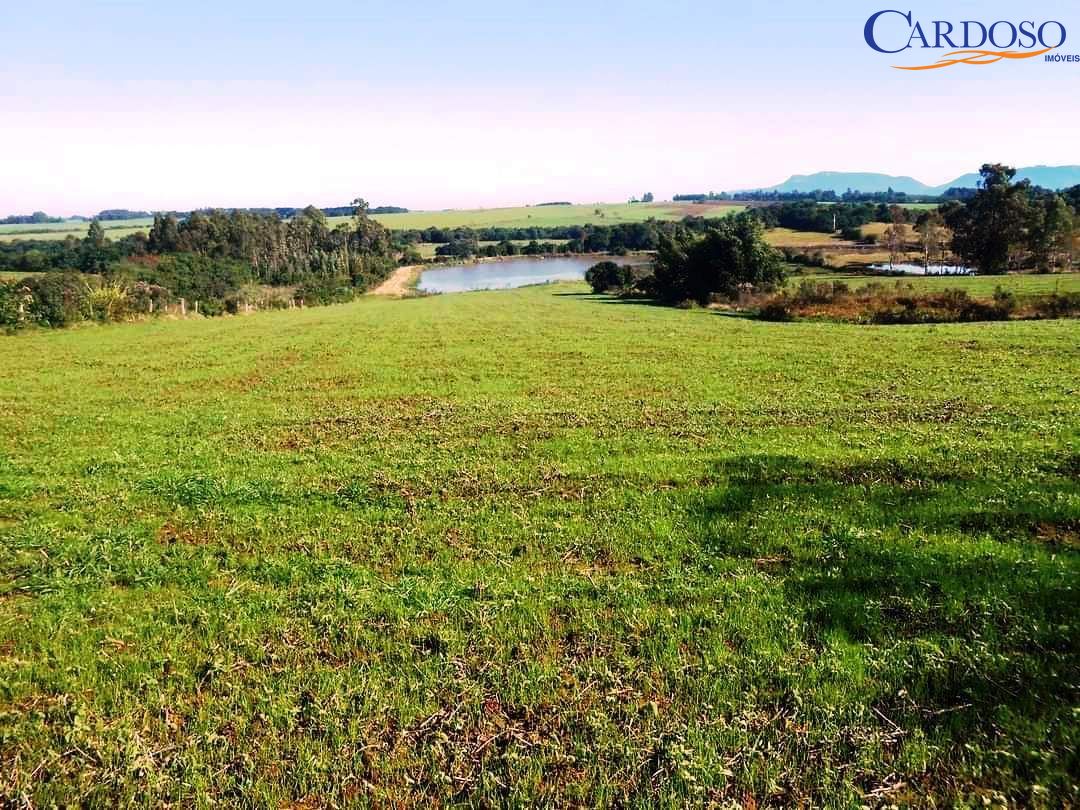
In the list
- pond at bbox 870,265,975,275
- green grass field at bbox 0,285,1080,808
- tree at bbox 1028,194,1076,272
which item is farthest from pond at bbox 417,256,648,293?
green grass field at bbox 0,285,1080,808

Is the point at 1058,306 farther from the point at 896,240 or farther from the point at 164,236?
the point at 164,236

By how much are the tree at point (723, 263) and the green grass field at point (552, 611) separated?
43326 mm

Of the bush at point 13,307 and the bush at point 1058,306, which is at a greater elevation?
the bush at point 13,307

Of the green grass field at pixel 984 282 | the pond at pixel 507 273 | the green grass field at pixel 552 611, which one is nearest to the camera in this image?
the green grass field at pixel 552 611

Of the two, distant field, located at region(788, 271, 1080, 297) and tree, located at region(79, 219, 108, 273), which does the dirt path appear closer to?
tree, located at region(79, 219, 108, 273)

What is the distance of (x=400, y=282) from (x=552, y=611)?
128 metres

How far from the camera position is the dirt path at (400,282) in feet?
353

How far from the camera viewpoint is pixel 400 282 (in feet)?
416

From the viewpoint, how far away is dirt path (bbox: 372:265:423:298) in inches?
4235

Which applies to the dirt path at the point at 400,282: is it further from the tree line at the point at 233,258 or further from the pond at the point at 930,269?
the pond at the point at 930,269

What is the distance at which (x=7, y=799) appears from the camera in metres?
3.70

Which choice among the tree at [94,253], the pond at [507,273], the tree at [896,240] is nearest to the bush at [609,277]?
the pond at [507,273]

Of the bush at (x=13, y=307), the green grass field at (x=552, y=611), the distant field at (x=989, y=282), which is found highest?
the bush at (x=13, y=307)

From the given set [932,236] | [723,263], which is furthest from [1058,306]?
[932,236]
